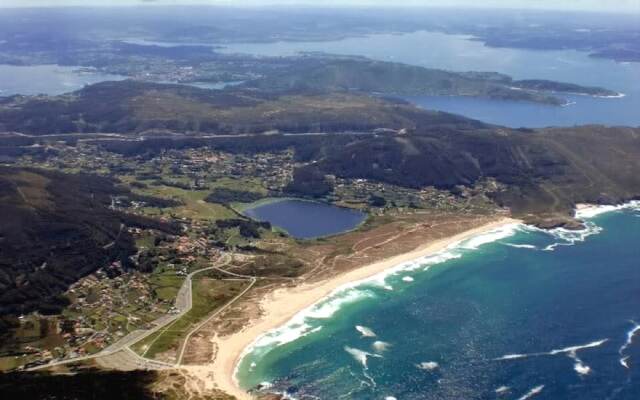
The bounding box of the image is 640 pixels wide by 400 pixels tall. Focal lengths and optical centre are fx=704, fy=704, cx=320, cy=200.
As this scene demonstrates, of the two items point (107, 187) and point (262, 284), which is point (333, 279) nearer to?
point (262, 284)

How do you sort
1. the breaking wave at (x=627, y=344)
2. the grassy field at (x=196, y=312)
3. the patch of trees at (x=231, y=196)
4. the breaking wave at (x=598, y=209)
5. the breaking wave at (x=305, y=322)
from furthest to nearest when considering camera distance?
the patch of trees at (x=231, y=196), the breaking wave at (x=598, y=209), the breaking wave at (x=305, y=322), the grassy field at (x=196, y=312), the breaking wave at (x=627, y=344)

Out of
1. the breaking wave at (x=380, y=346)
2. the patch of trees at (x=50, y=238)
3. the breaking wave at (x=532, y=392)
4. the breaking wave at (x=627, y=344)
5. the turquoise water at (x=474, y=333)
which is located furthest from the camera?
the patch of trees at (x=50, y=238)

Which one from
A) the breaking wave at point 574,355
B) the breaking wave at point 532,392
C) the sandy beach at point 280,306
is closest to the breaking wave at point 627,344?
the breaking wave at point 574,355

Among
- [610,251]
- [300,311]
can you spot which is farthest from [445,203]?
[300,311]

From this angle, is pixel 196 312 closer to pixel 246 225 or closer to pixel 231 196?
pixel 246 225

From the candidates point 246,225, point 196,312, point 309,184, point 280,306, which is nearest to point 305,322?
point 280,306

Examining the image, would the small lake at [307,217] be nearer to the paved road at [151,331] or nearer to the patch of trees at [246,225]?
the patch of trees at [246,225]
